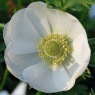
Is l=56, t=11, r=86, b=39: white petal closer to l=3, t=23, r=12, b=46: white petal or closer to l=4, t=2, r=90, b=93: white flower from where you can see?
l=4, t=2, r=90, b=93: white flower

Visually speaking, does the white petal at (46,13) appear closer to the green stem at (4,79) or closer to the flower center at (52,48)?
the flower center at (52,48)

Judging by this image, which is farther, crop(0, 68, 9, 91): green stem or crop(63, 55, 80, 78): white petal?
crop(0, 68, 9, 91): green stem

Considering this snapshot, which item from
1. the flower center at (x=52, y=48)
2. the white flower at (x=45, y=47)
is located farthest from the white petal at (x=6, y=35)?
the flower center at (x=52, y=48)

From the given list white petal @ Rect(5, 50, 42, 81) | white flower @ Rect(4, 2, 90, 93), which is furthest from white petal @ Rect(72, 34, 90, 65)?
white petal @ Rect(5, 50, 42, 81)

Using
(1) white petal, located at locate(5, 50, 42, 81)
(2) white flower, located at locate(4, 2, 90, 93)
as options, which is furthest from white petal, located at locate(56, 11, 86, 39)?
(1) white petal, located at locate(5, 50, 42, 81)

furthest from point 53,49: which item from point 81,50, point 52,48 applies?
point 81,50

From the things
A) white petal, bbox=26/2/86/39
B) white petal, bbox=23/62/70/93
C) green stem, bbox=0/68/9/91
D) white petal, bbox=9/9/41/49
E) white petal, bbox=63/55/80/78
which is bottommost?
green stem, bbox=0/68/9/91

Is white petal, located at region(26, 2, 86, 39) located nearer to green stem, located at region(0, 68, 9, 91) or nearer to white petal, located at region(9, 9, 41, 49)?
white petal, located at region(9, 9, 41, 49)

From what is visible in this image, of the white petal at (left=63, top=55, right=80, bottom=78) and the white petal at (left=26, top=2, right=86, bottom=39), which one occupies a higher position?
the white petal at (left=26, top=2, right=86, bottom=39)
